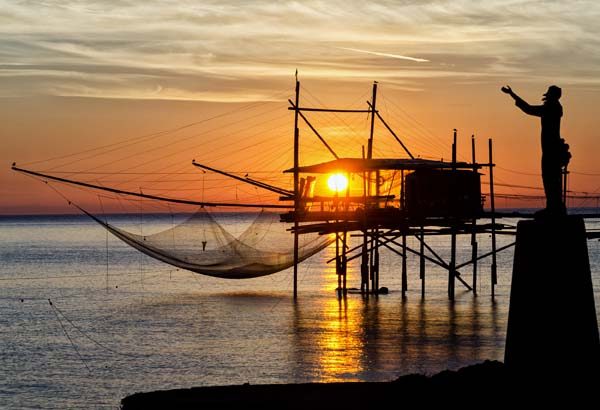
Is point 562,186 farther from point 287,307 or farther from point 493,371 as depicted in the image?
point 287,307

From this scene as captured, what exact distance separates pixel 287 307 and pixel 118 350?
1286 cm

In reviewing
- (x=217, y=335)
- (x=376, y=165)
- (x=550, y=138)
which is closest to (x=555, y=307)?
(x=550, y=138)

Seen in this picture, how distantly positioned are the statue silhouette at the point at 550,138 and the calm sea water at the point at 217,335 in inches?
386

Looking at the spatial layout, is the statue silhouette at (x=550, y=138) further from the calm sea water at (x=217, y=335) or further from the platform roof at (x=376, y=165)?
the platform roof at (x=376, y=165)

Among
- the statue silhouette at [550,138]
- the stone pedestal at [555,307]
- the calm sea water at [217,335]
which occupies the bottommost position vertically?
the calm sea water at [217,335]

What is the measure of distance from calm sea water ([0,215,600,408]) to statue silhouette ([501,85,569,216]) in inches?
386

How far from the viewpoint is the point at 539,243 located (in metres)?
13.4

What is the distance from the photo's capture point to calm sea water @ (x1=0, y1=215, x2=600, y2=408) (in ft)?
78.0

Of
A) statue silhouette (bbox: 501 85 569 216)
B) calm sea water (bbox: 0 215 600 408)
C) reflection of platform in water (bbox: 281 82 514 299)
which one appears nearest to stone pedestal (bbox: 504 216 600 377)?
statue silhouette (bbox: 501 85 569 216)

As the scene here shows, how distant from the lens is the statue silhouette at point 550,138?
14105 mm

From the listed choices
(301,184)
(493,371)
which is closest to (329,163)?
(301,184)

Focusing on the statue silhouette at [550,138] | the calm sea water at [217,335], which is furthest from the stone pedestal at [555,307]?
the calm sea water at [217,335]

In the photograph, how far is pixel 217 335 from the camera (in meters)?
32.2

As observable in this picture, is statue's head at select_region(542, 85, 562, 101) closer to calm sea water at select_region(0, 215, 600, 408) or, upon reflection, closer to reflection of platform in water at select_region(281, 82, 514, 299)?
calm sea water at select_region(0, 215, 600, 408)
